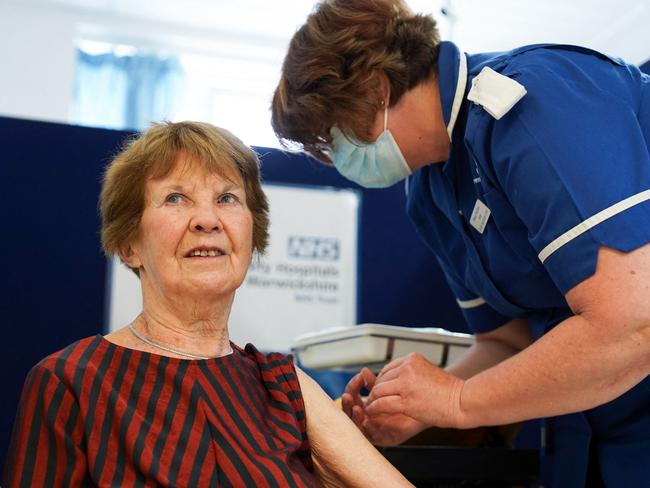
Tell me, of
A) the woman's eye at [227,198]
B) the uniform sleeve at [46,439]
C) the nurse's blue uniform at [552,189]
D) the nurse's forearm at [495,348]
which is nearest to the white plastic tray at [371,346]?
the nurse's forearm at [495,348]

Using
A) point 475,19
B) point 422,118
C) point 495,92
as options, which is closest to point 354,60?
point 422,118

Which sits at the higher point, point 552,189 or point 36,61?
Result: point 36,61

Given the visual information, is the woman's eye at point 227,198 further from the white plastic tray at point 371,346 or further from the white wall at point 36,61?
the white wall at point 36,61

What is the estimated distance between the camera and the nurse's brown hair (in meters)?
1.54

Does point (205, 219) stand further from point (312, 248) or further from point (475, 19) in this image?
point (475, 19)

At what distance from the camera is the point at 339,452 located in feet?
4.50

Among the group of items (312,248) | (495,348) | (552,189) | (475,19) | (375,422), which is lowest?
(375,422)

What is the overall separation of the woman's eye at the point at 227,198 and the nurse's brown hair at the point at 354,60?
25cm

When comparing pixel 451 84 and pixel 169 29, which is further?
pixel 169 29

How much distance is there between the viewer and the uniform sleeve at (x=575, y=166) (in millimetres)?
1241

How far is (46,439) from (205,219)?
421 millimetres

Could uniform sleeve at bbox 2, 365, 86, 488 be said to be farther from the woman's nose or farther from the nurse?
the nurse

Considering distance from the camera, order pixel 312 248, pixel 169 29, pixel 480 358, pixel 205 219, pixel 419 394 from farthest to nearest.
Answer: pixel 169 29
pixel 312 248
pixel 480 358
pixel 419 394
pixel 205 219

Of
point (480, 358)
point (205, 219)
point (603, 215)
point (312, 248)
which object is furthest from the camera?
point (312, 248)
